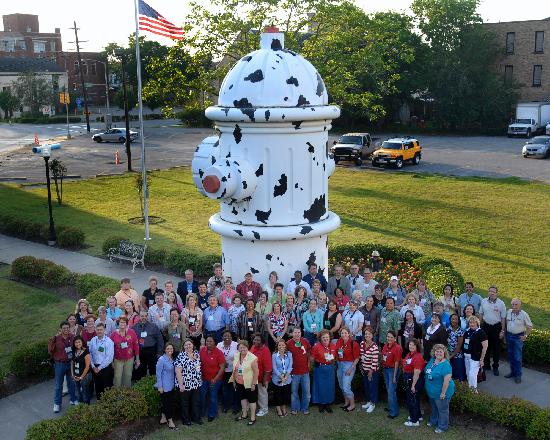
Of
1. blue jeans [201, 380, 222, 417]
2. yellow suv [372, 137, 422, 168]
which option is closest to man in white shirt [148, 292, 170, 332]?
blue jeans [201, 380, 222, 417]

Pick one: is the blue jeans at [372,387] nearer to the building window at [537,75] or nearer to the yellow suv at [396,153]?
the yellow suv at [396,153]

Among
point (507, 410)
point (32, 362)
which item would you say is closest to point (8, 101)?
point (32, 362)

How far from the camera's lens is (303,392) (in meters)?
8.72

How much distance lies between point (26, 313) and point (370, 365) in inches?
318

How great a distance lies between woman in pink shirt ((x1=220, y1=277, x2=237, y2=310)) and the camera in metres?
9.45

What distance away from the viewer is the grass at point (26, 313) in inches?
470

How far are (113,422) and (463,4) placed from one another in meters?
52.5

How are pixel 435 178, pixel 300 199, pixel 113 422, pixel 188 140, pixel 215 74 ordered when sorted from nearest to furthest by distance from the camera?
1. pixel 113 422
2. pixel 300 199
3. pixel 215 74
4. pixel 435 178
5. pixel 188 140

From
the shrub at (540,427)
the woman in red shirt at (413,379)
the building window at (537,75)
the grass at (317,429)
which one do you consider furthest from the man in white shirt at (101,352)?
the building window at (537,75)

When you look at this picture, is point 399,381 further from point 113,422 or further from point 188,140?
point 188,140

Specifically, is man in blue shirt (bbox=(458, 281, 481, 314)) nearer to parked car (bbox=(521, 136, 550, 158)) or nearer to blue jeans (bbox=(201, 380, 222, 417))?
blue jeans (bbox=(201, 380, 222, 417))

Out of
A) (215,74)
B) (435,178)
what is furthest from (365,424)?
(435,178)

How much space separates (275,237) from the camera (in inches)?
335

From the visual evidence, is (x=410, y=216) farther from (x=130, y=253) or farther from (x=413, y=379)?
(x=413, y=379)
